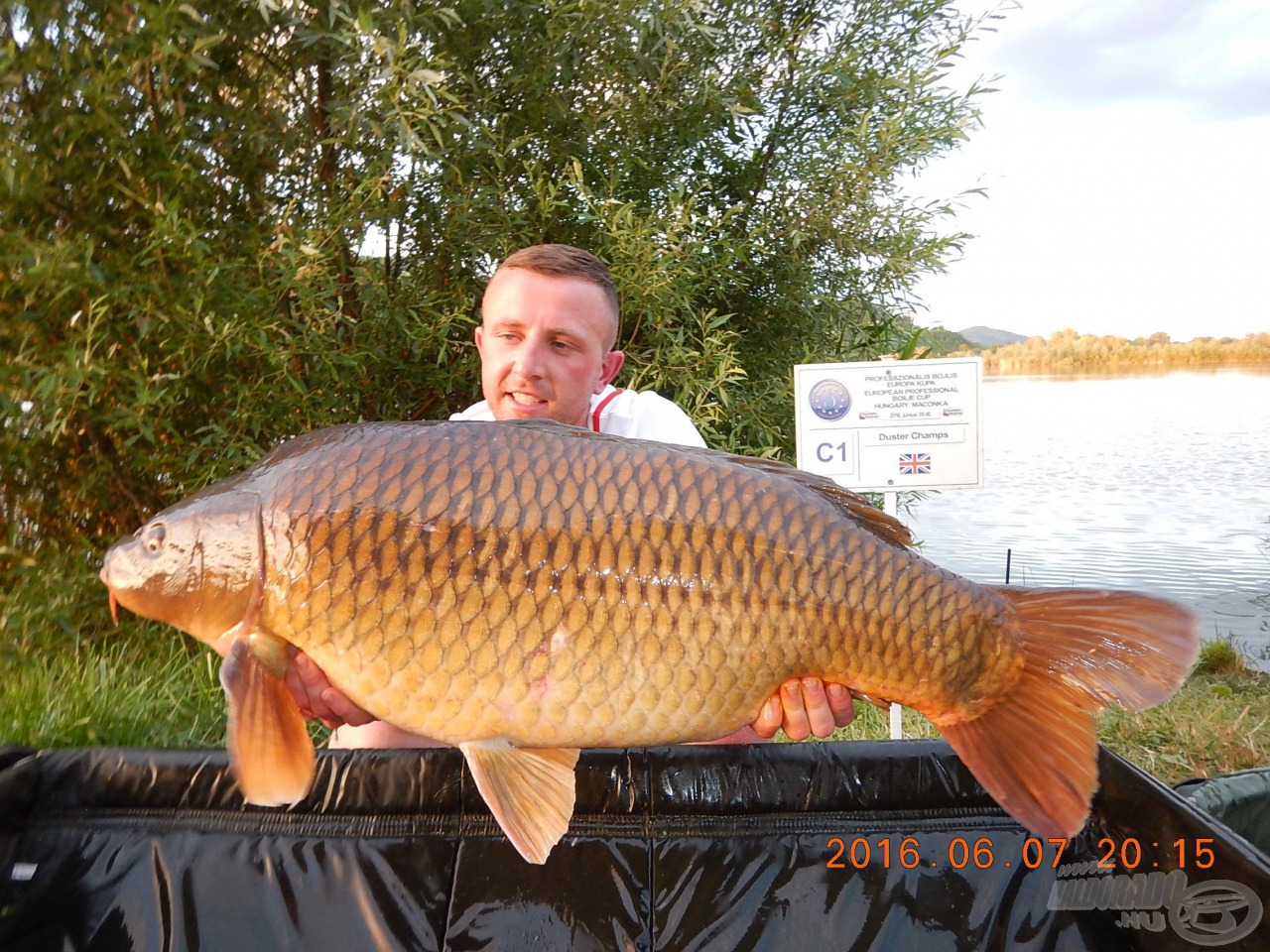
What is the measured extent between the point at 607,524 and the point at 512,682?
0.20 metres

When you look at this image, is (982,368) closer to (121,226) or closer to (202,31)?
(202,31)

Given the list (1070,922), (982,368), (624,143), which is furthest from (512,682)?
(624,143)

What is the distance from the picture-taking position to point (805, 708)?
108 centimetres

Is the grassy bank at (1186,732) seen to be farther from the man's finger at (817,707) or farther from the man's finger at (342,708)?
the man's finger at (342,708)

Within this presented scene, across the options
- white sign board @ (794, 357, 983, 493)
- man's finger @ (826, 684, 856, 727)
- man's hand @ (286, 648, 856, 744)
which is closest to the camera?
man's hand @ (286, 648, 856, 744)

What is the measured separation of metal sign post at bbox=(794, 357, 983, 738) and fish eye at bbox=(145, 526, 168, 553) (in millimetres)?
1570

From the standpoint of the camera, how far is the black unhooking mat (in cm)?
114

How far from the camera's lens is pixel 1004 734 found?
0.97 m

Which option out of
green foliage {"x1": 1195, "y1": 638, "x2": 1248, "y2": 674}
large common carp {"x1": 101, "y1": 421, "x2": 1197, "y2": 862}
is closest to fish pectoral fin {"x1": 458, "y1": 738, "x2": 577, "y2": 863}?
large common carp {"x1": 101, "y1": 421, "x2": 1197, "y2": 862}

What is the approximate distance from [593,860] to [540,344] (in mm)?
878

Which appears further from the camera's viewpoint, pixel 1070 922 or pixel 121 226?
pixel 121 226

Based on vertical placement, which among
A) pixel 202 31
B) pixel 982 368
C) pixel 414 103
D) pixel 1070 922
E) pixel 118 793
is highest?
pixel 202 31

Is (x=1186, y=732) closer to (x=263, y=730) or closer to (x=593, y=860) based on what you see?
(x=593, y=860)

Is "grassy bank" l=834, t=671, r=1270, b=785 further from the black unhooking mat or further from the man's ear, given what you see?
the man's ear
